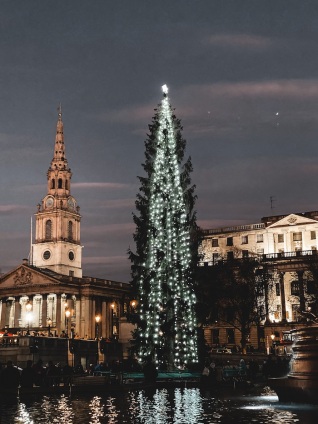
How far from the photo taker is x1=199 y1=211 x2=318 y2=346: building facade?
301ft

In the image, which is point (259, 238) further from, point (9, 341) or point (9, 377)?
point (9, 377)

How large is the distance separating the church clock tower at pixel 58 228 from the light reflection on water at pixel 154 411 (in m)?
100.0

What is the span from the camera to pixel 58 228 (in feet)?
410

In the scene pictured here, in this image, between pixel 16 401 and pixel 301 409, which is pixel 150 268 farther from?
pixel 301 409

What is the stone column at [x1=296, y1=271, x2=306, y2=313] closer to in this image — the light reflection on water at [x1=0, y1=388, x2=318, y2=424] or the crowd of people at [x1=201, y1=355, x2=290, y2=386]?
the crowd of people at [x1=201, y1=355, x2=290, y2=386]

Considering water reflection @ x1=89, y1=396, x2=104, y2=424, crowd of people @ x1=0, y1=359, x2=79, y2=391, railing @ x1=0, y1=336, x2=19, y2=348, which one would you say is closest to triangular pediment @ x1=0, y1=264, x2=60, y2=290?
railing @ x1=0, y1=336, x2=19, y2=348

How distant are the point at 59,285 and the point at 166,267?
71277 millimetres

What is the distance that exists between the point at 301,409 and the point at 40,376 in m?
18.8

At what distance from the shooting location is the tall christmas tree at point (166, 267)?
39594 millimetres

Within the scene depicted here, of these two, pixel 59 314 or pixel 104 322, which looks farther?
pixel 104 322

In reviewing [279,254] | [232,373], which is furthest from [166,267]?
[279,254]

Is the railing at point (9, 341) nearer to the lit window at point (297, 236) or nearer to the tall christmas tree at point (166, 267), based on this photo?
the tall christmas tree at point (166, 267)

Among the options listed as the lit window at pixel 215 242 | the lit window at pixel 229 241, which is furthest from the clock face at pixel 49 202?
the lit window at pixel 229 241

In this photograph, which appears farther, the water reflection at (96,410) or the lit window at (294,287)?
the lit window at (294,287)
